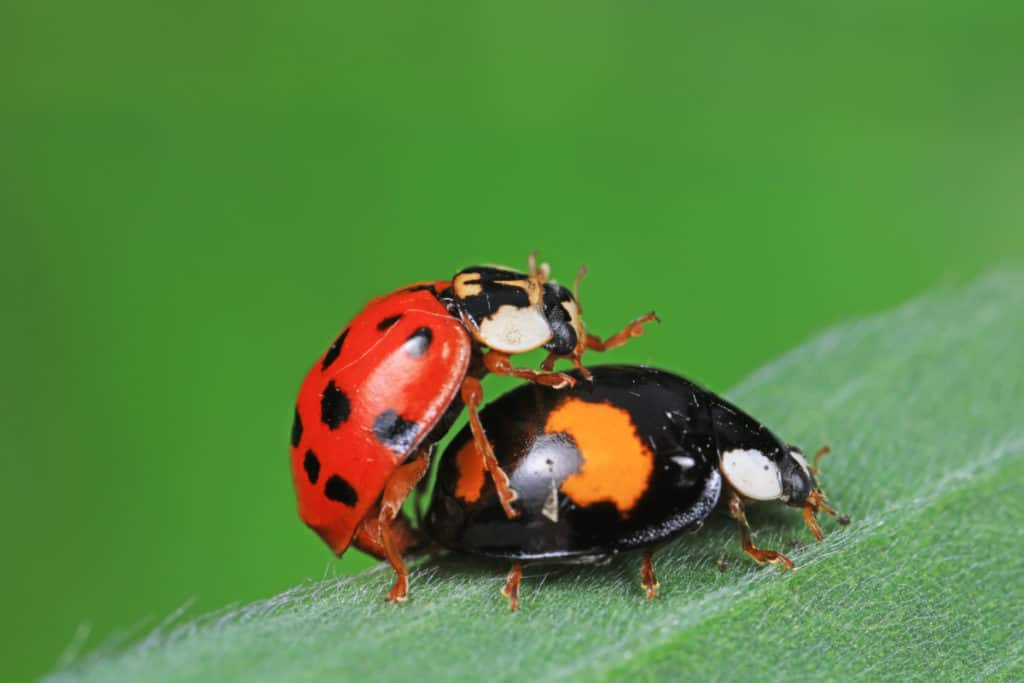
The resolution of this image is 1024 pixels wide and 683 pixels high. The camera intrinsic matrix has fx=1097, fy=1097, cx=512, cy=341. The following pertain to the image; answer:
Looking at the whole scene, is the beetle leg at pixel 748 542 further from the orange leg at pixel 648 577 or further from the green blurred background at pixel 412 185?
the green blurred background at pixel 412 185

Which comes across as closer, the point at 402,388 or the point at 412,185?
the point at 402,388

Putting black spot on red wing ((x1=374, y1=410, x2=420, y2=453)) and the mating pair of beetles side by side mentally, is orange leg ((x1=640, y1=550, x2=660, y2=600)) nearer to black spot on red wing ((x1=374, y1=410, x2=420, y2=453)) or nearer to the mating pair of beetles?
the mating pair of beetles

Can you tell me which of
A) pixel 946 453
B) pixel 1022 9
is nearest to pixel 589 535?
pixel 946 453

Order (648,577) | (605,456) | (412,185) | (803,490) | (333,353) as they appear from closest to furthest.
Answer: (648,577)
(605,456)
(803,490)
(333,353)
(412,185)

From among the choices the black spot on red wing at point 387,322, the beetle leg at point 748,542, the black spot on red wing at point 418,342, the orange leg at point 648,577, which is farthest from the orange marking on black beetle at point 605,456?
the black spot on red wing at point 387,322

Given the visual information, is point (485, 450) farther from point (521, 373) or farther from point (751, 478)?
point (751, 478)

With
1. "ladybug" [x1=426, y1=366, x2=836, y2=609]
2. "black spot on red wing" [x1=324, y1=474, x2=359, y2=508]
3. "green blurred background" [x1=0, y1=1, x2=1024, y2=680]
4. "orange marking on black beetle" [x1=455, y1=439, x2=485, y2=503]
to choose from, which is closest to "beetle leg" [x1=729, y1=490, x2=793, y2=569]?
"ladybug" [x1=426, y1=366, x2=836, y2=609]

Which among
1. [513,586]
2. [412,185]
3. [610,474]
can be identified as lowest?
[513,586]

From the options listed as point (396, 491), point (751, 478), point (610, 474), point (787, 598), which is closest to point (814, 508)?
point (751, 478)
